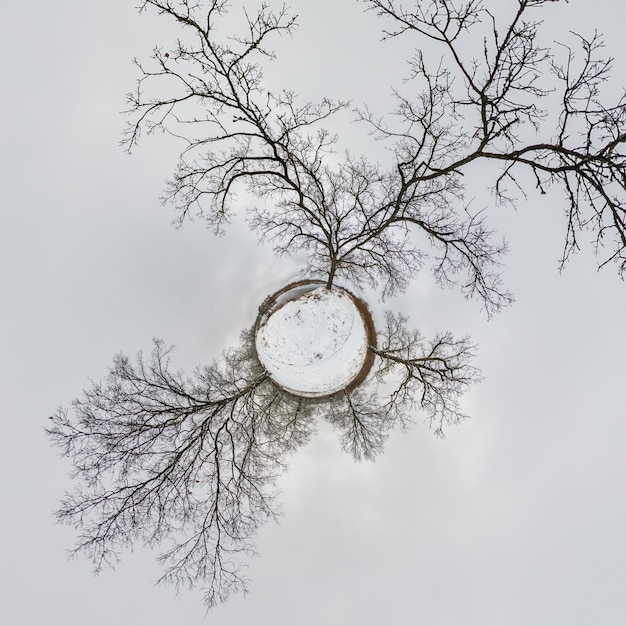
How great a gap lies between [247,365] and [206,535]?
3657 millimetres

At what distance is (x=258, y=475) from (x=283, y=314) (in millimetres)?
3446

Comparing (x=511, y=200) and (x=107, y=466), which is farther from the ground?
(x=511, y=200)

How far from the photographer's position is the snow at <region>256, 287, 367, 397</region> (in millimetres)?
10086

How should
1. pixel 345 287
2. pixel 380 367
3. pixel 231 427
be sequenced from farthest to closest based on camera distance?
pixel 345 287 < pixel 380 367 < pixel 231 427

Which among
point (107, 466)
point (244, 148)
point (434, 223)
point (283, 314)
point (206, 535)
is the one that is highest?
point (244, 148)

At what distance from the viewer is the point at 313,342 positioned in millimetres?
10062

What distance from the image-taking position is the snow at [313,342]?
10.1 meters

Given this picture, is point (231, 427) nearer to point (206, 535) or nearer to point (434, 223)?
point (206, 535)

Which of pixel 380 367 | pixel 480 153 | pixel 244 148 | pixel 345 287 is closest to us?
pixel 480 153

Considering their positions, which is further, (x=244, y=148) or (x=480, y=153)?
(x=244, y=148)

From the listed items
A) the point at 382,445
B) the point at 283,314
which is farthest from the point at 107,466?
the point at 382,445

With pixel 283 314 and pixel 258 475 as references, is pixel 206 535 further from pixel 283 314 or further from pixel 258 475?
pixel 283 314

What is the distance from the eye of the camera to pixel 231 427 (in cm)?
996

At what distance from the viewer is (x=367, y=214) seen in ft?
32.8
